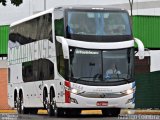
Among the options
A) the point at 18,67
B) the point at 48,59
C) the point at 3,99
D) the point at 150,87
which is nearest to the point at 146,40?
the point at 150,87

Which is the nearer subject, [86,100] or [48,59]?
[86,100]

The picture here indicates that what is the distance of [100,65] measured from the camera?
23484 mm

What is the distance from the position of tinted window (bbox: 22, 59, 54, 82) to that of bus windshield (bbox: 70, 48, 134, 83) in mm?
1569

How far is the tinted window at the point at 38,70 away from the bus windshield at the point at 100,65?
1.57 metres

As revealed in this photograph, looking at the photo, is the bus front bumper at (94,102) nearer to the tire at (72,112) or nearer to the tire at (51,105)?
the tire at (51,105)

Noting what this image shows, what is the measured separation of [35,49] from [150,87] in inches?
374

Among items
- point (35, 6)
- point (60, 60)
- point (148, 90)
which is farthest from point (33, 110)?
point (35, 6)

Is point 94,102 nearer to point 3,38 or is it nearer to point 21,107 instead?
point 21,107

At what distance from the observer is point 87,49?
2341 cm

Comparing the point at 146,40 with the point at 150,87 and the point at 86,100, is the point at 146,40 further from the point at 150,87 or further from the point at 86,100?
the point at 86,100

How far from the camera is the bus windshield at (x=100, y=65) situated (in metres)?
23.3

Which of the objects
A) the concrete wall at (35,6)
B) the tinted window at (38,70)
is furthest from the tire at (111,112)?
the concrete wall at (35,6)

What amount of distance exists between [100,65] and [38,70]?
3941 mm

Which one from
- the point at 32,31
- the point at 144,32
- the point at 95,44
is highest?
the point at 144,32
